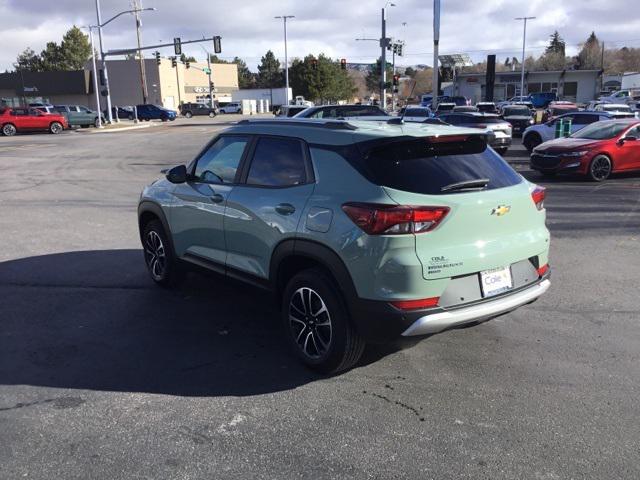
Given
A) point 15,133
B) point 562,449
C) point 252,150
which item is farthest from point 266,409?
point 15,133

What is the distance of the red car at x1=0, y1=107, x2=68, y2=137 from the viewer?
37.8 m

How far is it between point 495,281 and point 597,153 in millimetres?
10917

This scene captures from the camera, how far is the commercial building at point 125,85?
236 feet

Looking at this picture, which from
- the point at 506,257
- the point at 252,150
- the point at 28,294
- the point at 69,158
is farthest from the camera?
the point at 69,158

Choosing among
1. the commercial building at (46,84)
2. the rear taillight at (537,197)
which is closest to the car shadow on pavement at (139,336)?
the rear taillight at (537,197)

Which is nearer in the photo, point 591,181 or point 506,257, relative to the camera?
point 506,257

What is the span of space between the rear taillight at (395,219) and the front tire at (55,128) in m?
41.1

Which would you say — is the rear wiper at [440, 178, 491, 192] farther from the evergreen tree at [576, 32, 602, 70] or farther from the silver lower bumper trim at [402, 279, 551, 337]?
the evergreen tree at [576, 32, 602, 70]

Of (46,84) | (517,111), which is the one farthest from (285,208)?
(46,84)

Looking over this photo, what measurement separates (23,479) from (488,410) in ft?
8.70

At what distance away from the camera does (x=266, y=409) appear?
368 cm

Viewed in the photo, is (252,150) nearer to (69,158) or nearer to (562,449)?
(562,449)

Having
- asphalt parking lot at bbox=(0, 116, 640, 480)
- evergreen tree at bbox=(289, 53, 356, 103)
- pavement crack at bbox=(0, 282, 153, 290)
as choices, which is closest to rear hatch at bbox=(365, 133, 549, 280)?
asphalt parking lot at bbox=(0, 116, 640, 480)

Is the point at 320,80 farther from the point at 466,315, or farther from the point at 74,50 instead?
the point at 466,315
